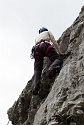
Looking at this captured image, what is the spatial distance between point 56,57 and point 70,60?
1.06m

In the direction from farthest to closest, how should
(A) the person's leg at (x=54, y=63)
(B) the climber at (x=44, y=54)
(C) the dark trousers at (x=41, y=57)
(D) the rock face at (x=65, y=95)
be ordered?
(C) the dark trousers at (x=41, y=57) < (B) the climber at (x=44, y=54) < (A) the person's leg at (x=54, y=63) < (D) the rock face at (x=65, y=95)

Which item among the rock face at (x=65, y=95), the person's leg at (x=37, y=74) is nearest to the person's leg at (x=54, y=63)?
the rock face at (x=65, y=95)

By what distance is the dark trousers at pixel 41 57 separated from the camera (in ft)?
35.5

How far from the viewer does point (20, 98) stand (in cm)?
1283

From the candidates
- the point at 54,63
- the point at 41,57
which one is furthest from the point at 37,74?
the point at 54,63

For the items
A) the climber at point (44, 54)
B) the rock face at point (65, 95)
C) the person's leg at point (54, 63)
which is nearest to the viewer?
the rock face at point (65, 95)

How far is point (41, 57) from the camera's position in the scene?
11469mm

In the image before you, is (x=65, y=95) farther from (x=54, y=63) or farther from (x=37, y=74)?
(x=37, y=74)

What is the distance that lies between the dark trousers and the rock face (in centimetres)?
36

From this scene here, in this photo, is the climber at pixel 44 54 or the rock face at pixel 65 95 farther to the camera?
the climber at pixel 44 54

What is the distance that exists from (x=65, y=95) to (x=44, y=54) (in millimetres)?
3475

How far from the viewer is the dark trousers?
35.5ft

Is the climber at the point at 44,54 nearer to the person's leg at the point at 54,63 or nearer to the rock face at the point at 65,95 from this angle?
the person's leg at the point at 54,63

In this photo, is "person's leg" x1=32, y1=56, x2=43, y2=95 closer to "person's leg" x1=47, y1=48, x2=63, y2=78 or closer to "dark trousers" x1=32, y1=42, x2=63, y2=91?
"dark trousers" x1=32, y1=42, x2=63, y2=91
